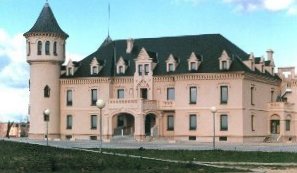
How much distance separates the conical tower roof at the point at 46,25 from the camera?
6806 cm

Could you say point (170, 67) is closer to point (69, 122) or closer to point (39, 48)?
point (69, 122)

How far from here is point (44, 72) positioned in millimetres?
67938

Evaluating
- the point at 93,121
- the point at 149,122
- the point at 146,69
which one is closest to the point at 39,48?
the point at 93,121

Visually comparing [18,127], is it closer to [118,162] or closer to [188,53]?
[188,53]

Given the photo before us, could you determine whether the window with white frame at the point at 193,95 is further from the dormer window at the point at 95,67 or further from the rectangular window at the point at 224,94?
the dormer window at the point at 95,67

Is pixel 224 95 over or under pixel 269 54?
under

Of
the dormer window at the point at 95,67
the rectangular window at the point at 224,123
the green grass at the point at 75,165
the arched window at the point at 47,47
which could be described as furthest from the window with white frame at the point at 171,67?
the green grass at the point at 75,165

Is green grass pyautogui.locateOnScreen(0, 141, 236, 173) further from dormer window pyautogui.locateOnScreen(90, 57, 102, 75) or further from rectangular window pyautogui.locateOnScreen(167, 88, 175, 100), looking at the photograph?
dormer window pyautogui.locateOnScreen(90, 57, 102, 75)

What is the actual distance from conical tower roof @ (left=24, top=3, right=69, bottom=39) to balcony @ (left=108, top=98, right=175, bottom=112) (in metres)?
10.6

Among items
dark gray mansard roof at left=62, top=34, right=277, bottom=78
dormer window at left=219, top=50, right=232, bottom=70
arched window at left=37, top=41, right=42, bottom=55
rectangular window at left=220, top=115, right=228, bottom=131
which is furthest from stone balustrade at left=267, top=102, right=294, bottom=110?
arched window at left=37, top=41, right=42, bottom=55

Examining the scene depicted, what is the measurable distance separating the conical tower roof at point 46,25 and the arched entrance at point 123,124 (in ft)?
37.4

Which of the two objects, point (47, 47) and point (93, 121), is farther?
point (93, 121)

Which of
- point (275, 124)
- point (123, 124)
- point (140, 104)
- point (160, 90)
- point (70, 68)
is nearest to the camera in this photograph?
point (140, 104)

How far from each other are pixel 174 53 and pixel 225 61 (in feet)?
23.7
